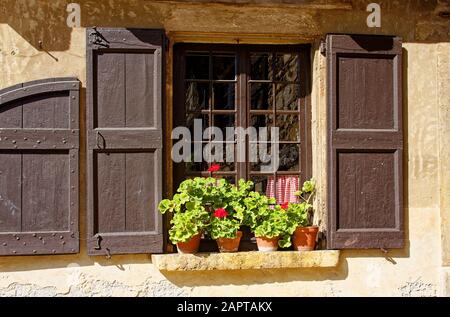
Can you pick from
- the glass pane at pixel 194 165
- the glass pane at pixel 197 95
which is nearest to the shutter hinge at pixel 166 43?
the glass pane at pixel 197 95

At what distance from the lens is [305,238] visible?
457 centimetres

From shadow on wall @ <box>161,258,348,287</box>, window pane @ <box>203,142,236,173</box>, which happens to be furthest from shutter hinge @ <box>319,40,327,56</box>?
shadow on wall @ <box>161,258,348,287</box>

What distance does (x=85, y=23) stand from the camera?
176 inches

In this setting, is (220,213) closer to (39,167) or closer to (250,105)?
(250,105)

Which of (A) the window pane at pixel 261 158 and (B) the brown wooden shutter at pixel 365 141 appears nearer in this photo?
(B) the brown wooden shutter at pixel 365 141

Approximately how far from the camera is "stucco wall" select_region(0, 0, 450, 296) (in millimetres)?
4387

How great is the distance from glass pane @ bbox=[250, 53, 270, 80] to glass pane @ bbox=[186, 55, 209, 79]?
0.40m

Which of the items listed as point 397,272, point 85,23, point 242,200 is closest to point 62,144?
point 85,23

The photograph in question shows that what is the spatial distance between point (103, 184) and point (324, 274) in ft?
6.25

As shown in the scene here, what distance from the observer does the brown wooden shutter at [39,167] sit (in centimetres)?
426

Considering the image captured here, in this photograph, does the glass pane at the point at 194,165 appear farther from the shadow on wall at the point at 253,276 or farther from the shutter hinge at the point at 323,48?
the shutter hinge at the point at 323,48

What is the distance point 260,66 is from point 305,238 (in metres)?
1.51

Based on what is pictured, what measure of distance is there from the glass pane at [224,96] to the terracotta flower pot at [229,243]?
42.7 inches

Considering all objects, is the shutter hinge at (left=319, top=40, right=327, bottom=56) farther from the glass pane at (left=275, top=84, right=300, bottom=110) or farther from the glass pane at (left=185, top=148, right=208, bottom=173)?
the glass pane at (left=185, top=148, right=208, bottom=173)
